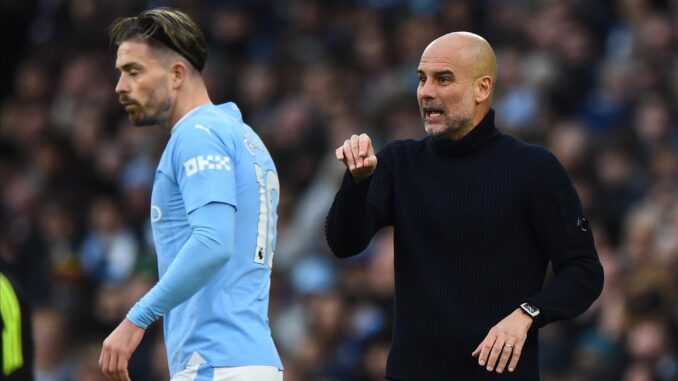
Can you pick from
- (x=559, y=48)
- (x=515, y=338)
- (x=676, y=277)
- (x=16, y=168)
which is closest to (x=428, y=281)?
(x=515, y=338)

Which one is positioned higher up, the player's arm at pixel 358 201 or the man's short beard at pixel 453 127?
the man's short beard at pixel 453 127

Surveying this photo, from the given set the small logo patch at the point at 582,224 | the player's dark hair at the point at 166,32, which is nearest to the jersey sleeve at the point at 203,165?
the player's dark hair at the point at 166,32

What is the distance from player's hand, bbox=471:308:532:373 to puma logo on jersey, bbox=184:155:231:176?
3.52ft

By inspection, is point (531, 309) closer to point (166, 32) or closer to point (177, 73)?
point (177, 73)

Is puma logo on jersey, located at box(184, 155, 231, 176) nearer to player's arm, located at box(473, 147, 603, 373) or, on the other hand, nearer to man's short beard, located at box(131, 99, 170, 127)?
man's short beard, located at box(131, 99, 170, 127)

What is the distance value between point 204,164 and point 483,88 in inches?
42.4

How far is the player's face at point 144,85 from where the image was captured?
17.0 ft

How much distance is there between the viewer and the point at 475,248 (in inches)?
198

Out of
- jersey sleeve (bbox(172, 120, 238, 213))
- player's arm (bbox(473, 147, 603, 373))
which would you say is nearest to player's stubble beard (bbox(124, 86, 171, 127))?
jersey sleeve (bbox(172, 120, 238, 213))

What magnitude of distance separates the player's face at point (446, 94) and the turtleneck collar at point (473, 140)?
0.04 metres

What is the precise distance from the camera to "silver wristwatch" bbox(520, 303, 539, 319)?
485 cm

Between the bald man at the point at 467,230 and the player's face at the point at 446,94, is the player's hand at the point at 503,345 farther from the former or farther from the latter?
the player's face at the point at 446,94

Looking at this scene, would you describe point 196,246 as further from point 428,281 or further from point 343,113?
point 343,113

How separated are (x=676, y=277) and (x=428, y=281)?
419 cm
